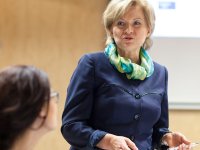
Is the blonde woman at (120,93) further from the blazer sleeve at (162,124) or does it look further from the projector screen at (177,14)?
the projector screen at (177,14)

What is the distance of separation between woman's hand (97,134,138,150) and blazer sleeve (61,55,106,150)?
0.08 m

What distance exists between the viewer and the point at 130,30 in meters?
1.68

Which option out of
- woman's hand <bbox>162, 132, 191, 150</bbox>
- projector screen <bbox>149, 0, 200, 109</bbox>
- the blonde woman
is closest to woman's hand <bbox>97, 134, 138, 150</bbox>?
the blonde woman

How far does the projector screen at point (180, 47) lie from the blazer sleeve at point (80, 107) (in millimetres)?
1236

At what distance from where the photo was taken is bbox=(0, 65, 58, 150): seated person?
981 millimetres

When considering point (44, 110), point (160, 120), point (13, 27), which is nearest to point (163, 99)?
point (160, 120)

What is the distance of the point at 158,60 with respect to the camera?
2.78 m

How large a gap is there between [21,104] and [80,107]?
62cm

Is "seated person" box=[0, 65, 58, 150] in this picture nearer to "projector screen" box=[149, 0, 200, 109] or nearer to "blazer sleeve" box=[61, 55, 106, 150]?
"blazer sleeve" box=[61, 55, 106, 150]

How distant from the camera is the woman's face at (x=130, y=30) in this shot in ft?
5.56

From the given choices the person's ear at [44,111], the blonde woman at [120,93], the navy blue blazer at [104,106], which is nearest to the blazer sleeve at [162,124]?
the blonde woman at [120,93]

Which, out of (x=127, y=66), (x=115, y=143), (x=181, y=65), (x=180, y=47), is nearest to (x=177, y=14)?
(x=180, y=47)

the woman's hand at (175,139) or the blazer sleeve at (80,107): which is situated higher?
the blazer sleeve at (80,107)

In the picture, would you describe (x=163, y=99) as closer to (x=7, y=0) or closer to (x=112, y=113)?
(x=112, y=113)
